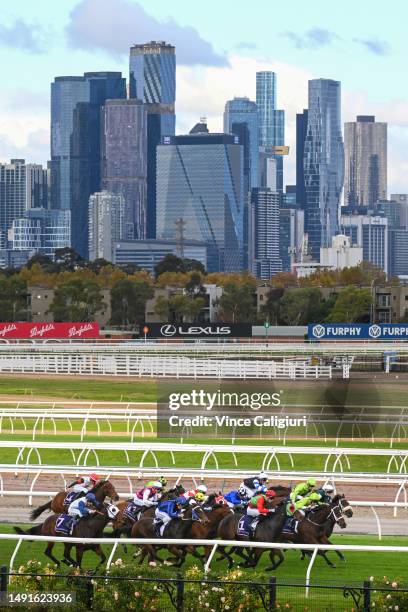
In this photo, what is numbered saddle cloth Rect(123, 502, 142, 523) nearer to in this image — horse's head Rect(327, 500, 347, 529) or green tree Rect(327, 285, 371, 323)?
horse's head Rect(327, 500, 347, 529)

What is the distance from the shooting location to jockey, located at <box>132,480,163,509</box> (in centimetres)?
2062

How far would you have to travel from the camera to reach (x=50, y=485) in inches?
1148

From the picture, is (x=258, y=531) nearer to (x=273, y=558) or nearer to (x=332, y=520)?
(x=273, y=558)

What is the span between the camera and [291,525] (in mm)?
20359

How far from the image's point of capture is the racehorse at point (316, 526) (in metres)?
20.3

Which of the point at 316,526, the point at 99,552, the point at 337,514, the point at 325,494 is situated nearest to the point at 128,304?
the point at 325,494

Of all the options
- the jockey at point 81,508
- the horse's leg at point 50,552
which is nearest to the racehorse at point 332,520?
the jockey at point 81,508

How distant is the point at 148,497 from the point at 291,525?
191cm

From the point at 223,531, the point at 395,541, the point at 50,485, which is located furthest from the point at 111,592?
the point at 50,485

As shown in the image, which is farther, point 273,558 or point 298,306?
point 298,306

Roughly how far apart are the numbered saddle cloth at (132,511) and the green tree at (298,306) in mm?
107426

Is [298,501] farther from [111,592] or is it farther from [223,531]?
[111,592]

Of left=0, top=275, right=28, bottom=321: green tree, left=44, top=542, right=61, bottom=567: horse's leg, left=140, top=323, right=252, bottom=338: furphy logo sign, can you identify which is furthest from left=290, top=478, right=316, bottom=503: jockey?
left=0, top=275, right=28, bottom=321: green tree

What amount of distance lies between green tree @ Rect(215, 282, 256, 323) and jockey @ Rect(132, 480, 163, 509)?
112 m
